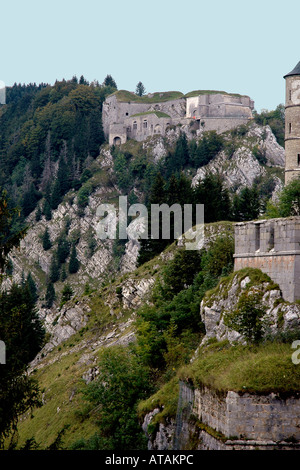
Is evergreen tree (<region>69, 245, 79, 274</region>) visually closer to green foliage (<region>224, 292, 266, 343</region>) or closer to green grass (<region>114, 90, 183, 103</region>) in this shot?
green grass (<region>114, 90, 183, 103</region>)

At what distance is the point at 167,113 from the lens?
143m

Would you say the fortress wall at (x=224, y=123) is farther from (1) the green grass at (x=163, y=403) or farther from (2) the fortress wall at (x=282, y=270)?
(2) the fortress wall at (x=282, y=270)

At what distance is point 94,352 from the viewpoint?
41844 mm

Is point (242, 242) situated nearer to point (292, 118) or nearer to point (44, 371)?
point (44, 371)

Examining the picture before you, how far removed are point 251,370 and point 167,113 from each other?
125358 millimetres

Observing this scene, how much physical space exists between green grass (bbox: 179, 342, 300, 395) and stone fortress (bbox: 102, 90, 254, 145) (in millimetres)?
107792

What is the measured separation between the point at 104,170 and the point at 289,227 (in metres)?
121

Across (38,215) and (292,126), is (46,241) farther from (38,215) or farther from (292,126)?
(292,126)


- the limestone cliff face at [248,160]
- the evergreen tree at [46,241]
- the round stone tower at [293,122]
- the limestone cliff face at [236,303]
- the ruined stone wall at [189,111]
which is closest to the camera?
the limestone cliff face at [236,303]

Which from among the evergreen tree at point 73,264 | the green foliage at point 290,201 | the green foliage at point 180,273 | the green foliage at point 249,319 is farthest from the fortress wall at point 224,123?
the green foliage at point 249,319

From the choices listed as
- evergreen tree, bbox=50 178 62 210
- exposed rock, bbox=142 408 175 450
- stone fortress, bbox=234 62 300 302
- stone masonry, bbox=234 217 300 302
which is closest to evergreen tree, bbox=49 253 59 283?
evergreen tree, bbox=50 178 62 210

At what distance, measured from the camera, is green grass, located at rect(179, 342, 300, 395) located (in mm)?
19578

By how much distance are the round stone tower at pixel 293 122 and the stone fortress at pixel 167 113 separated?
7197cm

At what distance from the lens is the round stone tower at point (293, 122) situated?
56.0m
